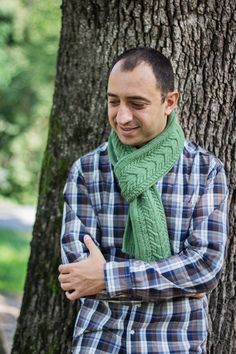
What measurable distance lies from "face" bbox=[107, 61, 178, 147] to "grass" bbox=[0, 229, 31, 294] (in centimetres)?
560

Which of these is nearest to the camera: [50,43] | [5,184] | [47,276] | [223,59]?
[223,59]

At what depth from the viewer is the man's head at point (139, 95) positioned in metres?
2.91

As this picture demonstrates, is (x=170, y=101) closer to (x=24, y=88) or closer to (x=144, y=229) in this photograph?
(x=144, y=229)

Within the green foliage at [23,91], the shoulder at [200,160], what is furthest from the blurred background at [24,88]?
the shoulder at [200,160]

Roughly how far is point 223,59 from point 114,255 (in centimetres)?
133

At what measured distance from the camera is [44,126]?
28.2 meters

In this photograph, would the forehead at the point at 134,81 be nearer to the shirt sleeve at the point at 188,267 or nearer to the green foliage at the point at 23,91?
the shirt sleeve at the point at 188,267

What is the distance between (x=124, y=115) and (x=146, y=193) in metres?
0.33

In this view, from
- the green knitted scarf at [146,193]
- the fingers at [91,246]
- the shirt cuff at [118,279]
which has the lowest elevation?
the shirt cuff at [118,279]

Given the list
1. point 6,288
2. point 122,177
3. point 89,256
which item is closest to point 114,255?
point 89,256

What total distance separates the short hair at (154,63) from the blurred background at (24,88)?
16222mm

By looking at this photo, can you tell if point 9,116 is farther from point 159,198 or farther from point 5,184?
point 159,198

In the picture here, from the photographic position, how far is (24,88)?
27344 mm

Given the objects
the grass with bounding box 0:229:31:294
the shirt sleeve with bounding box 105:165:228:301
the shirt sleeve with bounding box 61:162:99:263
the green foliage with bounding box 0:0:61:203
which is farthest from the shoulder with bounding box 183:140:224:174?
the green foliage with bounding box 0:0:61:203
